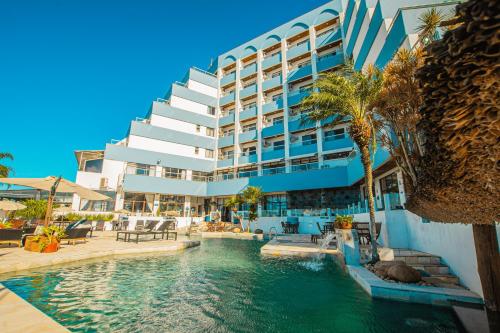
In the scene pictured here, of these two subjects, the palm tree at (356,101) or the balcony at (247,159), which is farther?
the balcony at (247,159)

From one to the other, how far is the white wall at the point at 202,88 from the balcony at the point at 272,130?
40.3 feet

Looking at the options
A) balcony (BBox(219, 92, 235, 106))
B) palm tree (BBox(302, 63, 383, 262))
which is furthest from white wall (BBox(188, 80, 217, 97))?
palm tree (BBox(302, 63, 383, 262))

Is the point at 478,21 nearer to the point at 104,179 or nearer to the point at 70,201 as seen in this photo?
the point at 104,179

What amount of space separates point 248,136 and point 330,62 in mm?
13506

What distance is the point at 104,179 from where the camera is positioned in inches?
1050

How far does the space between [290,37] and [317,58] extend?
19.2ft

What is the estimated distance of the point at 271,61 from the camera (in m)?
32.8

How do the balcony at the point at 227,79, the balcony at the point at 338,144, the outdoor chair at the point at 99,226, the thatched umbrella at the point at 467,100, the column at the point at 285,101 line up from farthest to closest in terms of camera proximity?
the balcony at the point at 227,79
the column at the point at 285,101
the balcony at the point at 338,144
the outdoor chair at the point at 99,226
the thatched umbrella at the point at 467,100

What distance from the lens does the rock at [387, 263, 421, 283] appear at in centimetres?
593

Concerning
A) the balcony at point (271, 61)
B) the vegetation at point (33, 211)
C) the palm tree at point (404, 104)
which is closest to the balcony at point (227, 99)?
the balcony at point (271, 61)

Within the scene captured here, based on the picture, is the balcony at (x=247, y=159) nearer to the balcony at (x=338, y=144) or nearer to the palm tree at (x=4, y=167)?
the balcony at (x=338, y=144)

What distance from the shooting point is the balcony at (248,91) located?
3338 centimetres

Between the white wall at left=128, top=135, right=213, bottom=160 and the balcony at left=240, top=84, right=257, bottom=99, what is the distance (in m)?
10.0

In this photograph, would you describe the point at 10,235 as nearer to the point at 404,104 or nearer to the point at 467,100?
the point at 467,100
